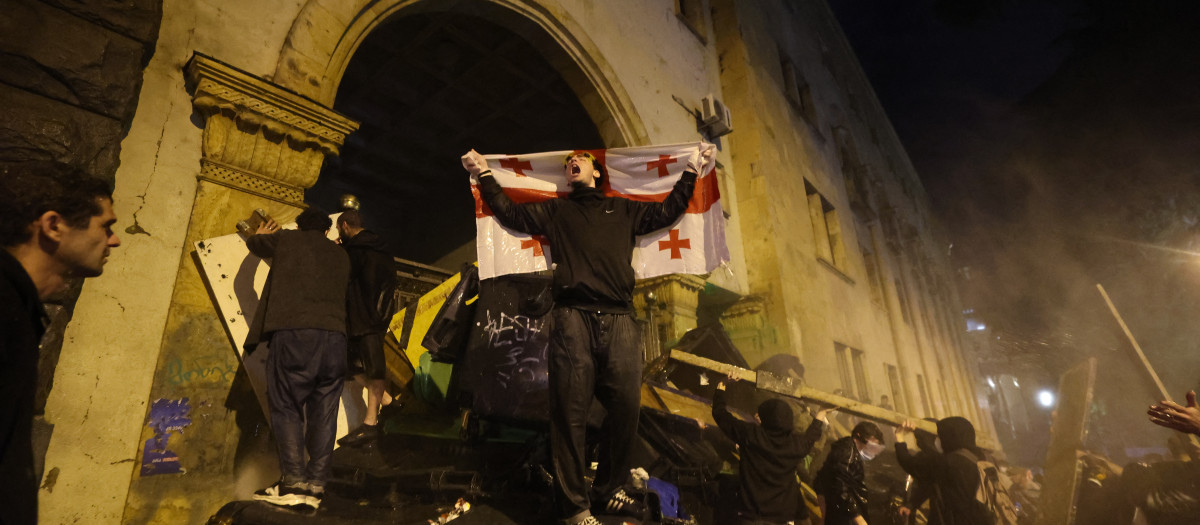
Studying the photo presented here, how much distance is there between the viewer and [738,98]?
1142 centimetres

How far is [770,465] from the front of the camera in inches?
199

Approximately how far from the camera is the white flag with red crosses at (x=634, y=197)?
3.86 m

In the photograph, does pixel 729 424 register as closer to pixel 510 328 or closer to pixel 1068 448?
pixel 510 328

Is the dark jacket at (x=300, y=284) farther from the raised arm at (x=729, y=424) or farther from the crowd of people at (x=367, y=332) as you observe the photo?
the raised arm at (x=729, y=424)

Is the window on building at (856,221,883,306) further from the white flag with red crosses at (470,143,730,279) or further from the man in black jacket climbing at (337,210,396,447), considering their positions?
the man in black jacket climbing at (337,210,396,447)

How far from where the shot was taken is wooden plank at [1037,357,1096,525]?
227 inches

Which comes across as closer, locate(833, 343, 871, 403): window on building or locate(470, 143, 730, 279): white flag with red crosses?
locate(470, 143, 730, 279): white flag with red crosses

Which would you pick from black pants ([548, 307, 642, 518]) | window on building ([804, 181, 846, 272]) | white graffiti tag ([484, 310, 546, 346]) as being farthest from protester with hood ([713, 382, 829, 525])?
window on building ([804, 181, 846, 272])

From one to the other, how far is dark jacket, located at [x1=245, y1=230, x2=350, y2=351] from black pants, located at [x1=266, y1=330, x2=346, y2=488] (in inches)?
3.5

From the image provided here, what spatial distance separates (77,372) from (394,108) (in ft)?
30.5

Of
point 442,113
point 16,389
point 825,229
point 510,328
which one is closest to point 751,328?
point 825,229

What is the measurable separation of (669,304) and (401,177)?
9309mm

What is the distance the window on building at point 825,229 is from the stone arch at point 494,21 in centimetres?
672

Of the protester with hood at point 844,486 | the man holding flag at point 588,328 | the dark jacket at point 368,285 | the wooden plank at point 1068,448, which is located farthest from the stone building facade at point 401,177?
the wooden plank at point 1068,448
